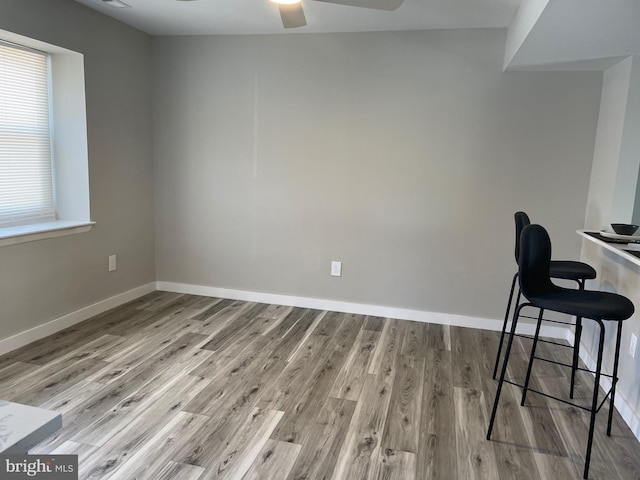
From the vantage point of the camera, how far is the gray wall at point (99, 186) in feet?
9.56

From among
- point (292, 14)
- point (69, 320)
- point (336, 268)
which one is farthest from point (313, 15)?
point (69, 320)

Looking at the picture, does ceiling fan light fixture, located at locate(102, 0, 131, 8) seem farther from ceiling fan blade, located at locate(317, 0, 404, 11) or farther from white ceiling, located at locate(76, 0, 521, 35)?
ceiling fan blade, located at locate(317, 0, 404, 11)

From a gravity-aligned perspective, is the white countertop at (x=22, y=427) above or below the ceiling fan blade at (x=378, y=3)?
below

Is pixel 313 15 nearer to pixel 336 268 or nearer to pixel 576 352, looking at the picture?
pixel 336 268

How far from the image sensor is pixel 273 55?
12.4ft

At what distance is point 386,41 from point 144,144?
89.8 inches

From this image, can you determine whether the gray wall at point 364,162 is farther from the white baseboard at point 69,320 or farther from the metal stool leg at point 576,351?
the metal stool leg at point 576,351

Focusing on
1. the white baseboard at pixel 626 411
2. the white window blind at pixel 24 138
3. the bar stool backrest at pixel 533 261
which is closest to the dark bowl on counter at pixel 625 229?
the bar stool backrest at pixel 533 261

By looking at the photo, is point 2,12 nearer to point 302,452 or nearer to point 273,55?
point 273,55

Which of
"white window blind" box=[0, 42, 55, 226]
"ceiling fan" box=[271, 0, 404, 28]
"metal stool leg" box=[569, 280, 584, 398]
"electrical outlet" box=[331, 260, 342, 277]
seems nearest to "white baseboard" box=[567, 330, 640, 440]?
"metal stool leg" box=[569, 280, 584, 398]

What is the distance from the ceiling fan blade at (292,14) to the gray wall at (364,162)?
1.16m

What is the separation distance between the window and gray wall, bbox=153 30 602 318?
2.79ft

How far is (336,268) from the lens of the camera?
3.91 metres

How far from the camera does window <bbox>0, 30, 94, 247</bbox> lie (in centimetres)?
300
